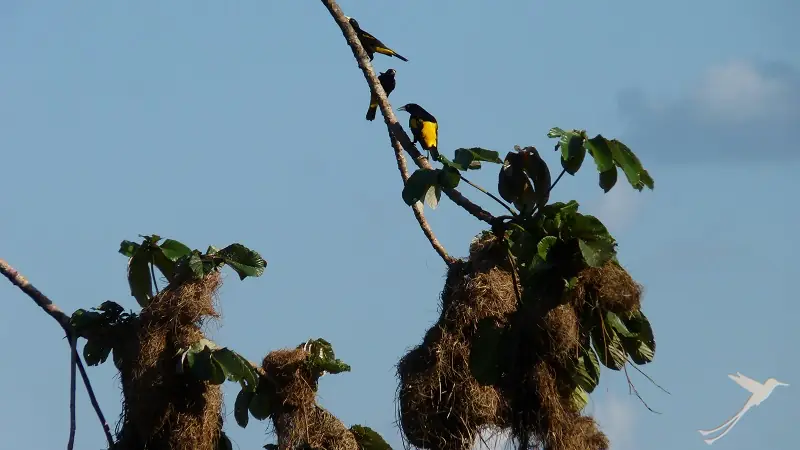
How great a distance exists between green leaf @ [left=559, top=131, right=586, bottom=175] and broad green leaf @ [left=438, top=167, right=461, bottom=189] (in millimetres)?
512

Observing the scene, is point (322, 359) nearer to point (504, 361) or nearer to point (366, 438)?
point (366, 438)

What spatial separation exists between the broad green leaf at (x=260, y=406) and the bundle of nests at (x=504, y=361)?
3.58 ft

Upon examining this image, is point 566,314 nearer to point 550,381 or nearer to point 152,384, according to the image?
point 550,381

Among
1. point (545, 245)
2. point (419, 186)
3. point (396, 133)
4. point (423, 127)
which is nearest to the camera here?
point (545, 245)

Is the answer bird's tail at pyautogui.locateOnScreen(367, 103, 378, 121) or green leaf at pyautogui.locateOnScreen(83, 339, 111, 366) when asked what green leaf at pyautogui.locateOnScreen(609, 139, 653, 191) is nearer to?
green leaf at pyautogui.locateOnScreen(83, 339, 111, 366)

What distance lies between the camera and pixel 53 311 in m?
8.41

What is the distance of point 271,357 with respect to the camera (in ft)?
28.6

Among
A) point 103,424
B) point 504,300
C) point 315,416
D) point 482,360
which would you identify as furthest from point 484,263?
point 103,424

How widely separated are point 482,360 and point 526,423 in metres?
0.35

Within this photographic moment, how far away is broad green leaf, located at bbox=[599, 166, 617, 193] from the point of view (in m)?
6.84

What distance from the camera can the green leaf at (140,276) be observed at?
8.47 meters

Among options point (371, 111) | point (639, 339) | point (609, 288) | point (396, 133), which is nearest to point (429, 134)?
point (371, 111)

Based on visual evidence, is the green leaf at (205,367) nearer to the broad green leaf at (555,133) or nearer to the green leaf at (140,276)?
the green leaf at (140,276)

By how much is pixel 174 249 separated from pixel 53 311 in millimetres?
729
